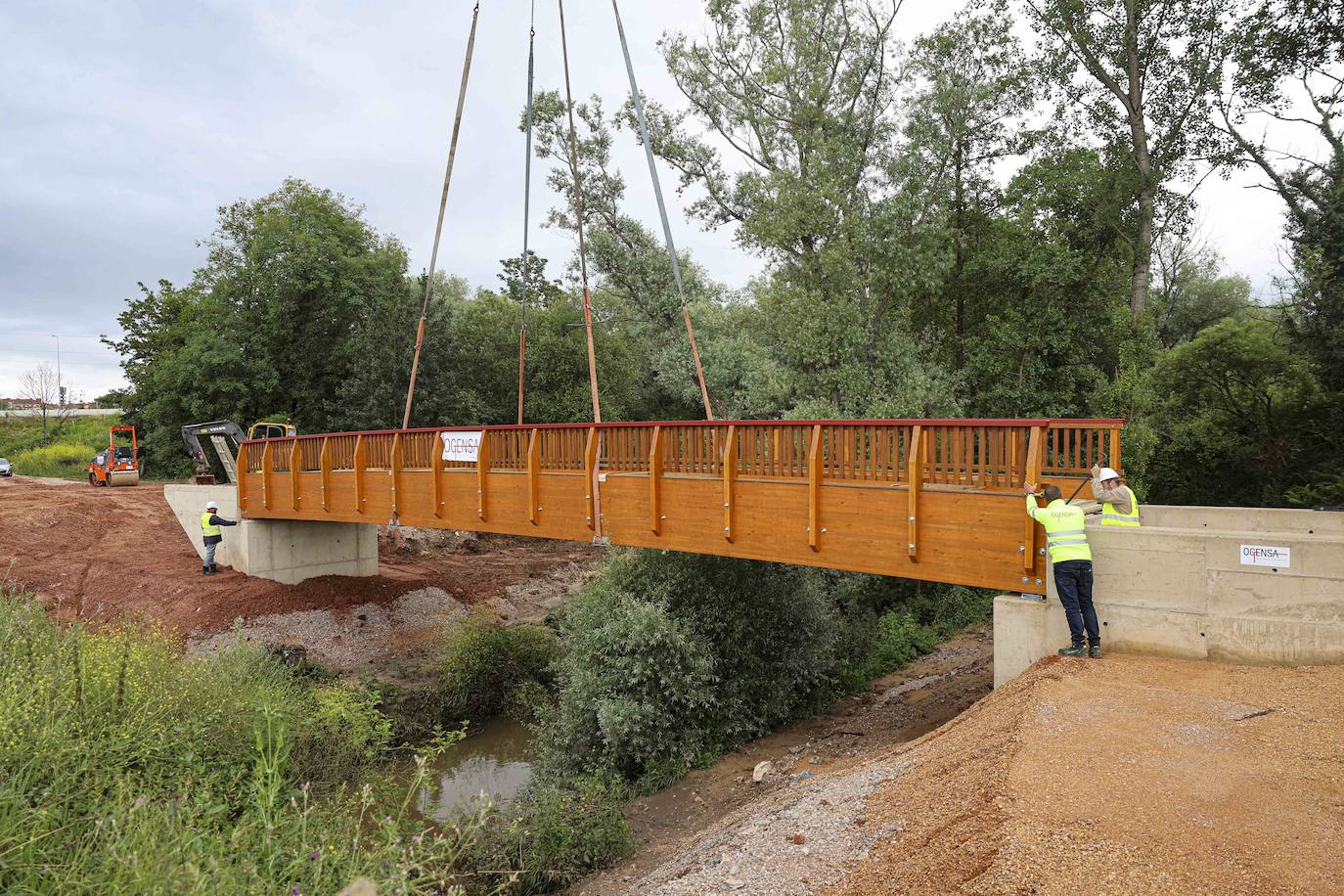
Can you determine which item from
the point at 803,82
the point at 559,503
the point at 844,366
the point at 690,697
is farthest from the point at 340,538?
the point at 803,82

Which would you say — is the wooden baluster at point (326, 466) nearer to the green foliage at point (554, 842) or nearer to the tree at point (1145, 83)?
the green foliage at point (554, 842)

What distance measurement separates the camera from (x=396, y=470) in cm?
1380

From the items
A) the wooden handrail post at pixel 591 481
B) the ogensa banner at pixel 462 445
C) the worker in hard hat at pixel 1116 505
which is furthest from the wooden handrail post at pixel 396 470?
the worker in hard hat at pixel 1116 505

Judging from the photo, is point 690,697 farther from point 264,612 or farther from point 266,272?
point 266,272

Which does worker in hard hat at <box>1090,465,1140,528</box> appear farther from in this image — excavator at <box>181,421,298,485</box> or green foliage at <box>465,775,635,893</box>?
excavator at <box>181,421,298,485</box>

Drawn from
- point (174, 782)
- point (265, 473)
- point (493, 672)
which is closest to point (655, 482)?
point (174, 782)

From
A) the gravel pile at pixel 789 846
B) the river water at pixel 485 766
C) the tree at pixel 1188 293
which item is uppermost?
the tree at pixel 1188 293

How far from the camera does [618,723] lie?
1085cm

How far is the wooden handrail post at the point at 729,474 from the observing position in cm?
947

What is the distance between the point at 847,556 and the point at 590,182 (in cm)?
1956

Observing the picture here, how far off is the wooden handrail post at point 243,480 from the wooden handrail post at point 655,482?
12.3 m

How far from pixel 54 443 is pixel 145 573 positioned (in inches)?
1317

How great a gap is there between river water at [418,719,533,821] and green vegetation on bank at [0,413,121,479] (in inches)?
1232

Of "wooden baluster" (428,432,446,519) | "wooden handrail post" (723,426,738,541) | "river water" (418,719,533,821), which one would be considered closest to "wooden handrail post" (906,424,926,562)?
"wooden handrail post" (723,426,738,541)
